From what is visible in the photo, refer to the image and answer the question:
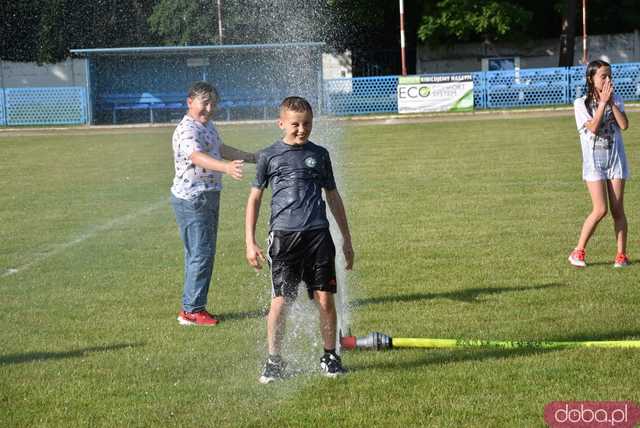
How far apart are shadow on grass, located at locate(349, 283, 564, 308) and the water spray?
4.65 feet

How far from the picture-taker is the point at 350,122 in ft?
113

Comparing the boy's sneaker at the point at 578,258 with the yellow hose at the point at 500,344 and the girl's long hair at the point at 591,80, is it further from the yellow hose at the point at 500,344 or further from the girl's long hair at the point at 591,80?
the yellow hose at the point at 500,344

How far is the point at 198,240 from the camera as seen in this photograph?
7875mm

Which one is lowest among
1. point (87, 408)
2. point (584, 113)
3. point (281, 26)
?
point (87, 408)

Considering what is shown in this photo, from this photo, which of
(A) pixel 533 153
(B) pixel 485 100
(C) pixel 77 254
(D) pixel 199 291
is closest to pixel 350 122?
(B) pixel 485 100

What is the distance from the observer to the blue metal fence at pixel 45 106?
39625 mm

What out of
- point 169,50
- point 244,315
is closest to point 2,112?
point 169,50

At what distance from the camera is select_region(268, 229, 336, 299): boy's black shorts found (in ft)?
19.9

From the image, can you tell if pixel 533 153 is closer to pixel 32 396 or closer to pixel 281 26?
pixel 32 396

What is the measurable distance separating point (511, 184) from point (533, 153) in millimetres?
4687

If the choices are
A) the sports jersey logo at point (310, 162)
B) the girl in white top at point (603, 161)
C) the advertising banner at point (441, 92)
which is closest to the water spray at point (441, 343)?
the sports jersey logo at point (310, 162)

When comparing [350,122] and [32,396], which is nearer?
[32,396]

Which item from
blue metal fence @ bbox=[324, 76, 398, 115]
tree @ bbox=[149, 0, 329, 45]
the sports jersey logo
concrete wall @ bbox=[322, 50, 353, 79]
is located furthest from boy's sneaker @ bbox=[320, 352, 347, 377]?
concrete wall @ bbox=[322, 50, 353, 79]

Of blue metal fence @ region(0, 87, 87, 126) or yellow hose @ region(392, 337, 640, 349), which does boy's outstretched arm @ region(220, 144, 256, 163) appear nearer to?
yellow hose @ region(392, 337, 640, 349)
